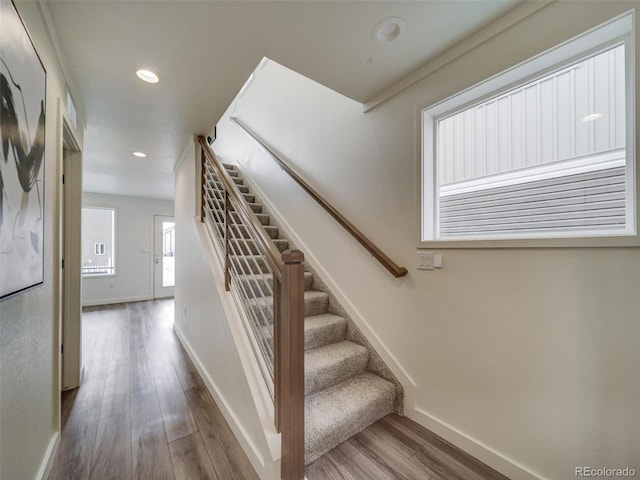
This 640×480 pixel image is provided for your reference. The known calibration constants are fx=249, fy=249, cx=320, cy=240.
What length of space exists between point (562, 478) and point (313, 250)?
1.98 metres

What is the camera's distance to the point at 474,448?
1.33 meters

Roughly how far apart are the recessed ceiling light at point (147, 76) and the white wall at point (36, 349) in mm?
385

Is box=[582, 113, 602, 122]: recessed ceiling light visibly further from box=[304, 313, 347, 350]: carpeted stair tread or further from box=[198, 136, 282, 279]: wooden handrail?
box=[304, 313, 347, 350]: carpeted stair tread

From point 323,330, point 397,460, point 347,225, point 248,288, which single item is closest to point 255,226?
point 248,288

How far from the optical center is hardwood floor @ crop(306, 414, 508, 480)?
1.21m

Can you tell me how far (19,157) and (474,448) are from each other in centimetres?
236

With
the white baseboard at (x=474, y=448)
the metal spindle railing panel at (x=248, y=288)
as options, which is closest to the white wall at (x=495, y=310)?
the white baseboard at (x=474, y=448)

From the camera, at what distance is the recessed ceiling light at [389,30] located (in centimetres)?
123

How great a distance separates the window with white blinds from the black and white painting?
1.81 m

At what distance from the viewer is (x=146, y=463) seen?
132 cm

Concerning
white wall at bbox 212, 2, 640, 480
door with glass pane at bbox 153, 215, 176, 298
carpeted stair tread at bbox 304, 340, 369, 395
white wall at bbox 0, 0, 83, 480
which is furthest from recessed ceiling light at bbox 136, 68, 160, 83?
door with glass pane at bbox 153, 215, 176, 298

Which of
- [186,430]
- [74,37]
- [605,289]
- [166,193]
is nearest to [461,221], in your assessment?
[605,289]

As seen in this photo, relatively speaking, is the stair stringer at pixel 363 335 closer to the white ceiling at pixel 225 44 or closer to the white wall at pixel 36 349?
the white ceiling at pixel 225 44

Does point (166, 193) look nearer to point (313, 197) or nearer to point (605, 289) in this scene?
point (313, 197)
